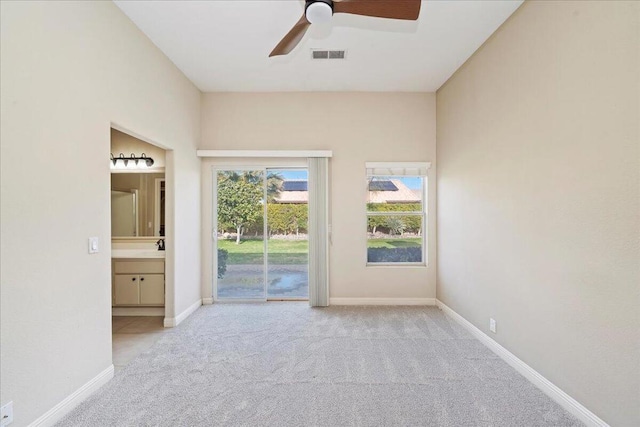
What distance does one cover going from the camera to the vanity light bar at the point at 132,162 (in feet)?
14.0

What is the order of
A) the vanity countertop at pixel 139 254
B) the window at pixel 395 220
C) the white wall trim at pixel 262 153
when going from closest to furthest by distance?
the vanity countertop at pixel 139 254, the white wall trim at pixel 262 153, the window at pixel 395 220

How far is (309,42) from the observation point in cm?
330

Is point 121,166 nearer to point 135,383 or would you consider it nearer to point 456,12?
point 135,383

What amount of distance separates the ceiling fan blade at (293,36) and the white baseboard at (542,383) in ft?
10.4

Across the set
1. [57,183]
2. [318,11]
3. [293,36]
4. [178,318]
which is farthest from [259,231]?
[318,11]

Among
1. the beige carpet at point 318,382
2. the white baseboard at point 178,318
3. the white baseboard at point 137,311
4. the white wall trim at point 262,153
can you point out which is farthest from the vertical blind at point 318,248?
the white baseboard at point 137,311

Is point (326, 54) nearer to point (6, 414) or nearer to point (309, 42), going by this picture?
point (309, 42)

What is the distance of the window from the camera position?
4770mm

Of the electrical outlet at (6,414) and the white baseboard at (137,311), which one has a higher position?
the electrical outlet at (6,414)

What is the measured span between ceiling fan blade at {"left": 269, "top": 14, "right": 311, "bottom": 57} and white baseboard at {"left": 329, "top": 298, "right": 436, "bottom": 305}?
339 centimetres

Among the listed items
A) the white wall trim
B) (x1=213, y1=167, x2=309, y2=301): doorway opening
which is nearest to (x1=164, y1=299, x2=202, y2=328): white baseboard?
(x1=213, y1=167, x2=309, y2=301): doorway opening

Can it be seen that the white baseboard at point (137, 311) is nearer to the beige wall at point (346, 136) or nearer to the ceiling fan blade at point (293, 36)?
the beige wall at point (346, 136)

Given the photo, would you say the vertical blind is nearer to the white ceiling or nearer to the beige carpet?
the beige carpet

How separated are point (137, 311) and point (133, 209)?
139 cm
